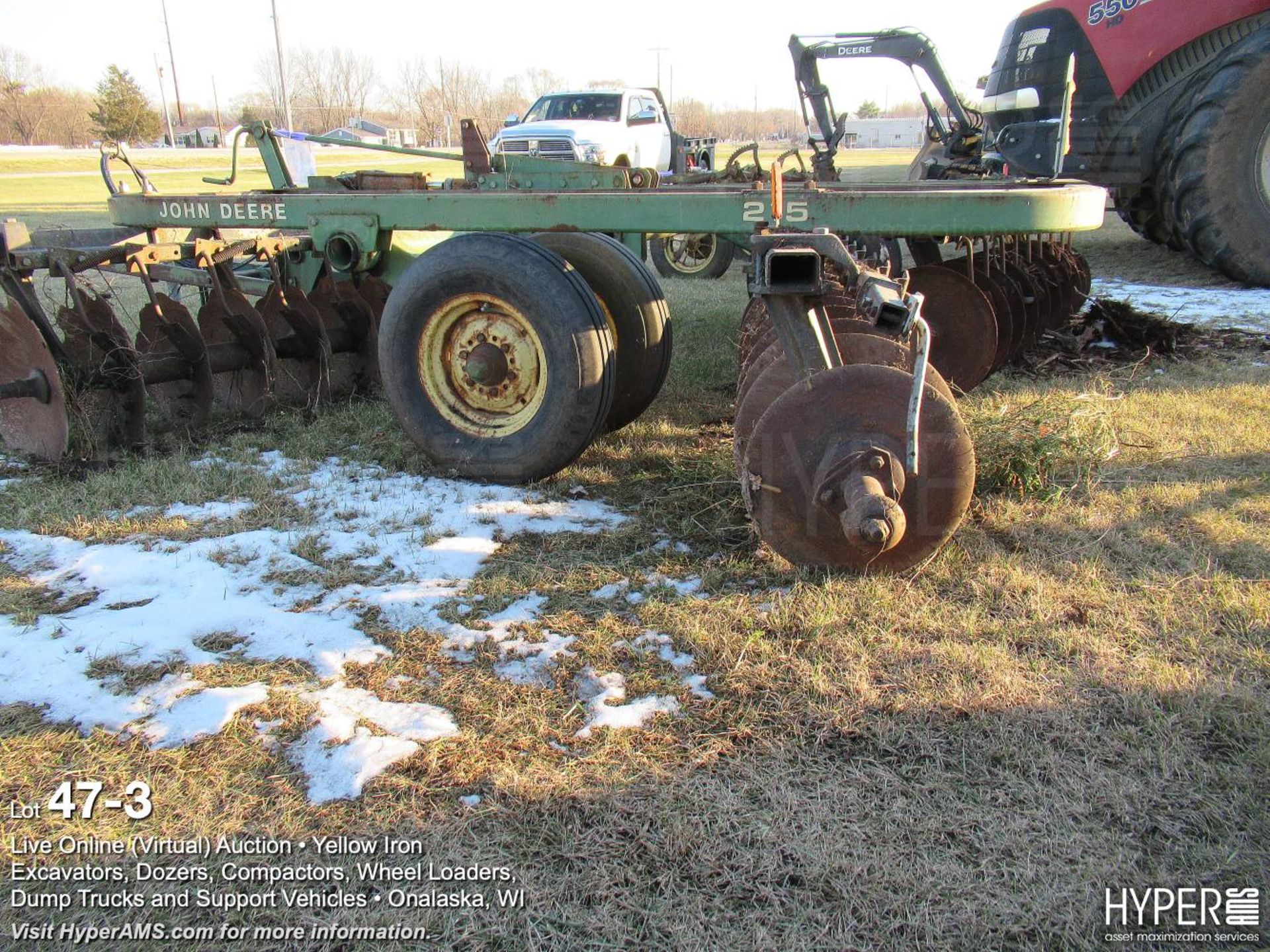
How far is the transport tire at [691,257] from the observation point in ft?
34.9

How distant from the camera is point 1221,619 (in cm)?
278

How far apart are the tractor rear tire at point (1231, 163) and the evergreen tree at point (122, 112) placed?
56.8m

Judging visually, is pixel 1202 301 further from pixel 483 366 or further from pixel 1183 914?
pixel 1183 914

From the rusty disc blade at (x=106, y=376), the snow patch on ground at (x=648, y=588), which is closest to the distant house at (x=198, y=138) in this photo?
the rusty disc blade at (x=106, y=376)

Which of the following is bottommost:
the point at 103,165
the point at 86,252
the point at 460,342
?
the point at 460,342

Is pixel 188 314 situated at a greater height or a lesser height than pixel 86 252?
lesser

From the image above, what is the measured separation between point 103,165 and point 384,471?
2709 mm

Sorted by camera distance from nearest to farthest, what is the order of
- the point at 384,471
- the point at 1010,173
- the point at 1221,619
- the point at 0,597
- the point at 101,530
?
the point at 1221,619 → the point at 0,597 → the point at 101,530 → the point at 384,471 → the point at 1010,173

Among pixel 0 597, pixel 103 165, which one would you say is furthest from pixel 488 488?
pixel 103 165

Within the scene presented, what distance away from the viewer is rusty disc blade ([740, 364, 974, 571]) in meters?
2.83

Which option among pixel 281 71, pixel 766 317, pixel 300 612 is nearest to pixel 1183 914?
pixel 300 612

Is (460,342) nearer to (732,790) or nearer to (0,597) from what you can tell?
(0,597)

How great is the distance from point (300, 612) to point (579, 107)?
12.7 meters

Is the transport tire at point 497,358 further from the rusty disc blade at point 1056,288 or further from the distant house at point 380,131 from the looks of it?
the distant house at point 380,131
